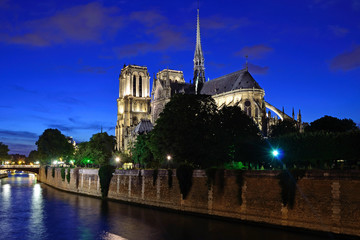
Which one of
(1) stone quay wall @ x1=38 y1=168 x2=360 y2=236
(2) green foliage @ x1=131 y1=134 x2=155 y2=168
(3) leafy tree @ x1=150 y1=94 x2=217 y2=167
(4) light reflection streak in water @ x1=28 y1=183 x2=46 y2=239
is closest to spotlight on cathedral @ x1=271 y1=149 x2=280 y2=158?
(3) leafy tree @ x1=150 y1=94 x2=217 y2=167

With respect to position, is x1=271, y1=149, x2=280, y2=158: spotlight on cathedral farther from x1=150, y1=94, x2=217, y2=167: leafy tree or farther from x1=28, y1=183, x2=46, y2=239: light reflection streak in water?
x1=28, y1=183, x2=46, y2=239: light reflection streak in water

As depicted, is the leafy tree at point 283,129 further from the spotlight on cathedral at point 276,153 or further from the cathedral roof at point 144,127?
the cathedral roof at point 144,127

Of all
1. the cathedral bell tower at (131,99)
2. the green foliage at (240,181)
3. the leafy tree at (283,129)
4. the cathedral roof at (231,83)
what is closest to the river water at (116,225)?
the green foliage at (240,181)

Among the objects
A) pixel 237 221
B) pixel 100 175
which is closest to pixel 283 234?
pixel 237 221

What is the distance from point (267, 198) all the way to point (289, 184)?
1990 mm

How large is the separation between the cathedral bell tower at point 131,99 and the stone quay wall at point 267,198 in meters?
70.1

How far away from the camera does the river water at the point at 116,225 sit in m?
23.5

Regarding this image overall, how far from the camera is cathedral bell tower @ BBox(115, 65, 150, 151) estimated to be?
351 ft

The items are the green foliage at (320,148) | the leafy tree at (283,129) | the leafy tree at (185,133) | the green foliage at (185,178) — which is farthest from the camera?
the leafy tree at (283,129)

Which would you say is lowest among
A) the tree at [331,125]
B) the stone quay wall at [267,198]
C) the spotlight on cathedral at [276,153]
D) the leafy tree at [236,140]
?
the stone quay wall at [267,198]

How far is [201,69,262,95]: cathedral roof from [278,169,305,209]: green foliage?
4946 cm

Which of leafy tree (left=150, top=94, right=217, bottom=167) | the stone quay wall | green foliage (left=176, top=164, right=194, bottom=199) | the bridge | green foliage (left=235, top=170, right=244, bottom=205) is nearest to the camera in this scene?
the stone quay wall

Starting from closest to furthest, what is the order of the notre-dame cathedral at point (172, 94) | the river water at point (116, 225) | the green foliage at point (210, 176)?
the river water at point (116, 225), the green foliage at point (210, 176), the notre-dame cathedral at point (172, 94)

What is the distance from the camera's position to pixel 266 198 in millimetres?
24641
